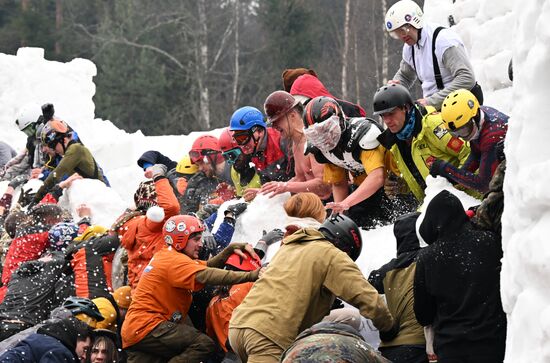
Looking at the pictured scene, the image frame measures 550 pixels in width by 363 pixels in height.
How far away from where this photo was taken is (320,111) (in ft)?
23.3

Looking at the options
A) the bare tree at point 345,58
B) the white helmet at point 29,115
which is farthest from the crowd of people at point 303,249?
the bare tree at point 345,58

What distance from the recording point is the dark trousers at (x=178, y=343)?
694cm

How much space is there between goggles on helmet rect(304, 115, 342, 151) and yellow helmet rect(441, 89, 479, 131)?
123 cm

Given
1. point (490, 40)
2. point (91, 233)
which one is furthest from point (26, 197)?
point (490, 40)

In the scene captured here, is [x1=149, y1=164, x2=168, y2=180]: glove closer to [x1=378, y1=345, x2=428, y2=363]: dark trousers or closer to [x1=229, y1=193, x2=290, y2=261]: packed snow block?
[x1=229, y1=193, x2=290, y2=261]: packed snow block

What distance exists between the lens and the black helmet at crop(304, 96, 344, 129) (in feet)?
23.2

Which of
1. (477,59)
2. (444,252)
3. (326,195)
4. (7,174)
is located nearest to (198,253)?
(326,195)

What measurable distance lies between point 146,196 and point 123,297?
3.59 ft

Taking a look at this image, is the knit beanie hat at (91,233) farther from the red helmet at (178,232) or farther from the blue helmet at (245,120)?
the red helmet at (178,232)

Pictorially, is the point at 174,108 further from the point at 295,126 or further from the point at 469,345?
the point at 469,345

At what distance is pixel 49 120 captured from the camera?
11758mm

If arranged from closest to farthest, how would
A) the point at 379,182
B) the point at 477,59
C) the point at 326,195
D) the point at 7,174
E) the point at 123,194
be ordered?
the point at 379,182 < the point at 326,195 < the point at 477,59 < the point at 7,174 < the point at 123,194

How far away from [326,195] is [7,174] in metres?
6.94

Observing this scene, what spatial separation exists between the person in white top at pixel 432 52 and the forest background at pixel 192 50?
2227cm
